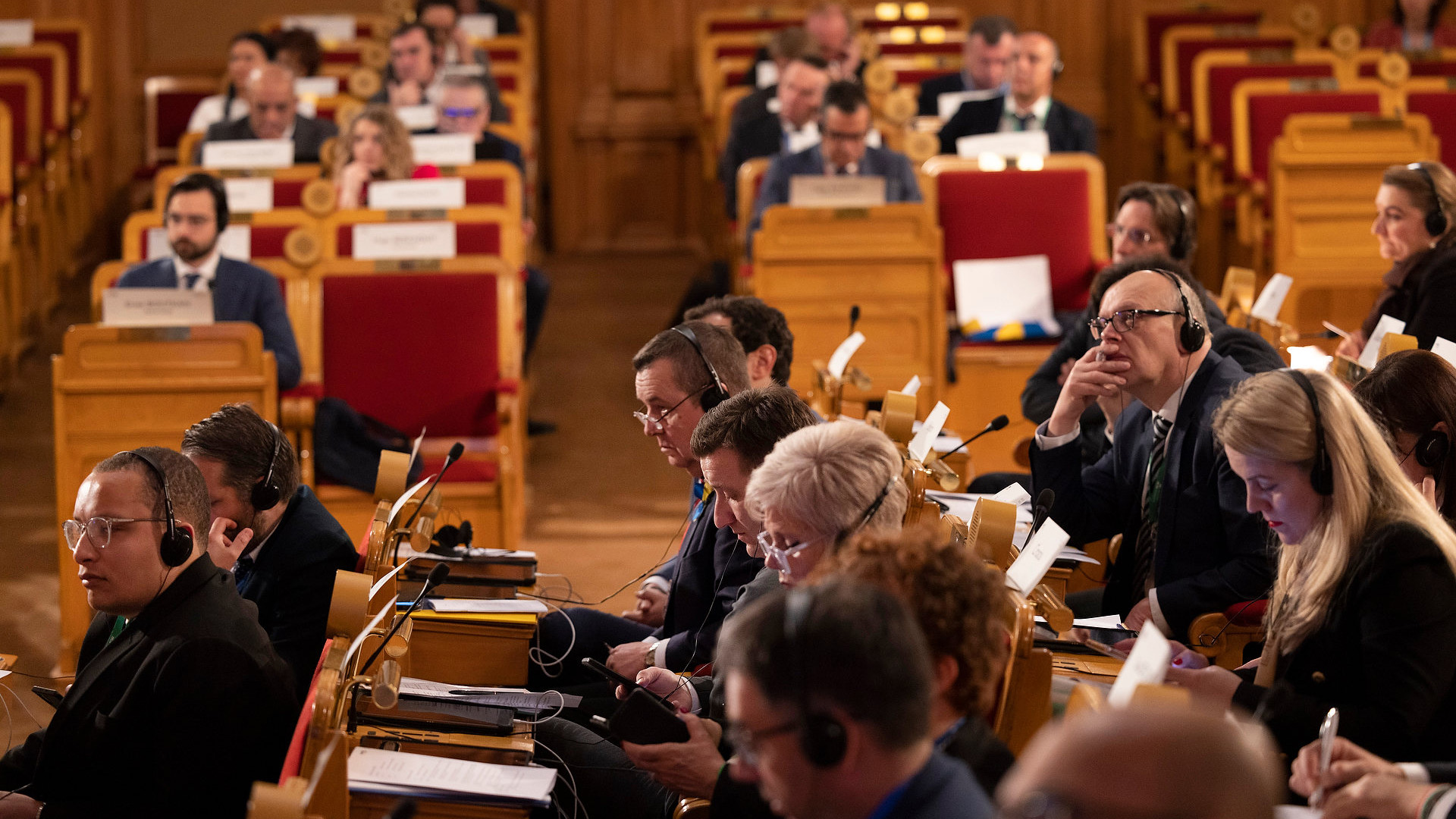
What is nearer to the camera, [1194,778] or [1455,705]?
[1194,778]

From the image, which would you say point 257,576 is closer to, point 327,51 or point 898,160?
point 898,160

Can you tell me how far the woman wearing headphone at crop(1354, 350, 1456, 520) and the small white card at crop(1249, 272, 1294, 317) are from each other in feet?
4.75

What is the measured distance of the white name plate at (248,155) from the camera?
551cm

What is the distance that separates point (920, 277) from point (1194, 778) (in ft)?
12.6

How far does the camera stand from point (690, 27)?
855cm

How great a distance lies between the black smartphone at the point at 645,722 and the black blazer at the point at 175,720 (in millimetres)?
444

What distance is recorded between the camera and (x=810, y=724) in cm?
129

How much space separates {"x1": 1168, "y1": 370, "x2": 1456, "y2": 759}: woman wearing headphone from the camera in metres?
1.91

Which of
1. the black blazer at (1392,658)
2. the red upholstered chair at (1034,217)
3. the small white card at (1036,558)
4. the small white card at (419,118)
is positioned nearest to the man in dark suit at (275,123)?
the small white card at (419,118)

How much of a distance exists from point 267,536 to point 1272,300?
2581 mm

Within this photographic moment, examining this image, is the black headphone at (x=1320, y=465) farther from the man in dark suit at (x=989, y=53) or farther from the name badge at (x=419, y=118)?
the name badge at (x=419, y=118)

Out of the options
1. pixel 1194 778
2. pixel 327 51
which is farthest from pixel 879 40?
pixel 1194 778

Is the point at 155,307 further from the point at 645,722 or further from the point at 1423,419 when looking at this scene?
the point at 1423,419

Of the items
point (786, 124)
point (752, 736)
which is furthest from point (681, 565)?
point (786, 124)
